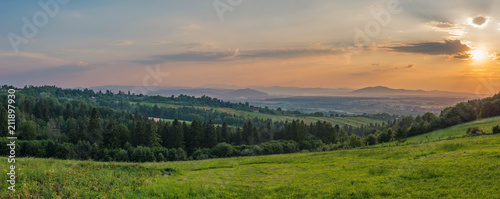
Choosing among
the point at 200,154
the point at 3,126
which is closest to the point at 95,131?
the point at 3,126

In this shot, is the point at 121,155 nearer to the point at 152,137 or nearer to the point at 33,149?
the point at 152,137

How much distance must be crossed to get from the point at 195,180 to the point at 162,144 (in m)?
66.3

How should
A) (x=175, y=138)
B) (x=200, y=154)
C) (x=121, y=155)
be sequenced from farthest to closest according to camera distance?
(x=175, y=138)
(x=200, y=154)
(x=121, y=155)

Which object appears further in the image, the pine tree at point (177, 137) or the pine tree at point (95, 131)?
the pine tree at point (177, 137)

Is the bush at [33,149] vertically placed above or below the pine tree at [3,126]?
below

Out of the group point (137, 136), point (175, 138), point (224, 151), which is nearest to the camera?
point (224, 151)

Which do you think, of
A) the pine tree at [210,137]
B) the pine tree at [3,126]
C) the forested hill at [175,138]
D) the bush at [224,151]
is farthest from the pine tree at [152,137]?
the pine tree at [3,126]

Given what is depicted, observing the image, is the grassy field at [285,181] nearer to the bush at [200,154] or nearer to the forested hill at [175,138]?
the forested hill at [175,138]

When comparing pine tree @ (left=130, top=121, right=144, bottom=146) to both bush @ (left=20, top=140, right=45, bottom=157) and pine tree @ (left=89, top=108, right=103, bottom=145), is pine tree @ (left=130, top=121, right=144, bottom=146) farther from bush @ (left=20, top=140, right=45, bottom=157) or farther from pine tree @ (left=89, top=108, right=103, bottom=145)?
bush @ (left=20, top=140, right=45, bottom=157)

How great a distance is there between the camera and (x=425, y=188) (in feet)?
46.9

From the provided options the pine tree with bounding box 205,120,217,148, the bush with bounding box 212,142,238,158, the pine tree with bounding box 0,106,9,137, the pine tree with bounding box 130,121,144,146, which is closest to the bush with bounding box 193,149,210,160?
the bush with bounding box 212,142,238,158

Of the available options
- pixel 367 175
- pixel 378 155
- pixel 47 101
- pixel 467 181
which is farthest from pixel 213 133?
pixel 47 101

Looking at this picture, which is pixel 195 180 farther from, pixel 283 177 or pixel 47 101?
pixel 47 101

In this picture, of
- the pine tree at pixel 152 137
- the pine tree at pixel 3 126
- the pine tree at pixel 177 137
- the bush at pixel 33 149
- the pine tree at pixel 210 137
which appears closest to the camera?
the bush at pixel 33 149
